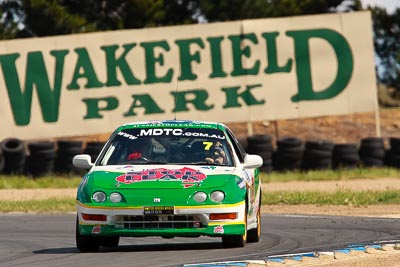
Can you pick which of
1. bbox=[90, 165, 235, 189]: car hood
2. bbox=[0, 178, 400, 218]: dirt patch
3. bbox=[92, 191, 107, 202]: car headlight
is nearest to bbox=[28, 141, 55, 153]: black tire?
bbox=[0, 178, 400, 218]: dirt patch

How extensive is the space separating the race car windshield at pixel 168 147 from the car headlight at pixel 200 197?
0.80 metres

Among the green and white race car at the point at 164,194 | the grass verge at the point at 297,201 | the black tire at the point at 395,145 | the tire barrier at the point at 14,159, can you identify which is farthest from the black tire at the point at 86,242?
the black tire at the point at 395,145

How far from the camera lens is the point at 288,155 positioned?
30.0 m

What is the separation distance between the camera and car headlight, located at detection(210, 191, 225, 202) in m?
12.4

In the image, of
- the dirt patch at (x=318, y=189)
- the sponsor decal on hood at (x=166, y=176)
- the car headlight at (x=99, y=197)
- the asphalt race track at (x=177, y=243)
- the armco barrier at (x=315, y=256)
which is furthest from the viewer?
the dirt patch at (x=318, y=189)

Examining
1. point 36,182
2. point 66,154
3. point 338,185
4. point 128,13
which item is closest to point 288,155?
point 338,185

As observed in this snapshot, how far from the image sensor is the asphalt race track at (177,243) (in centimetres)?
1191

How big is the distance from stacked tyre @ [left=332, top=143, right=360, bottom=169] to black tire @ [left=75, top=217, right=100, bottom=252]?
18085 millimetres

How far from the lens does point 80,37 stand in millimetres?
32750

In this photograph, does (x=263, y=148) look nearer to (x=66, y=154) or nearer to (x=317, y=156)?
(x=317, y=156)

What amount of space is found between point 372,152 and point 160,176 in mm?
18552

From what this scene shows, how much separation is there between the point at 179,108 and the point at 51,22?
1192 centimetres

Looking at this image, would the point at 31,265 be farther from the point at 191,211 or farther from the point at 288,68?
the point at 288,68

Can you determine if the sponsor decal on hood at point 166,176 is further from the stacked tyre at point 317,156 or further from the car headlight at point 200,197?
the stacked tyre at point 317,156
